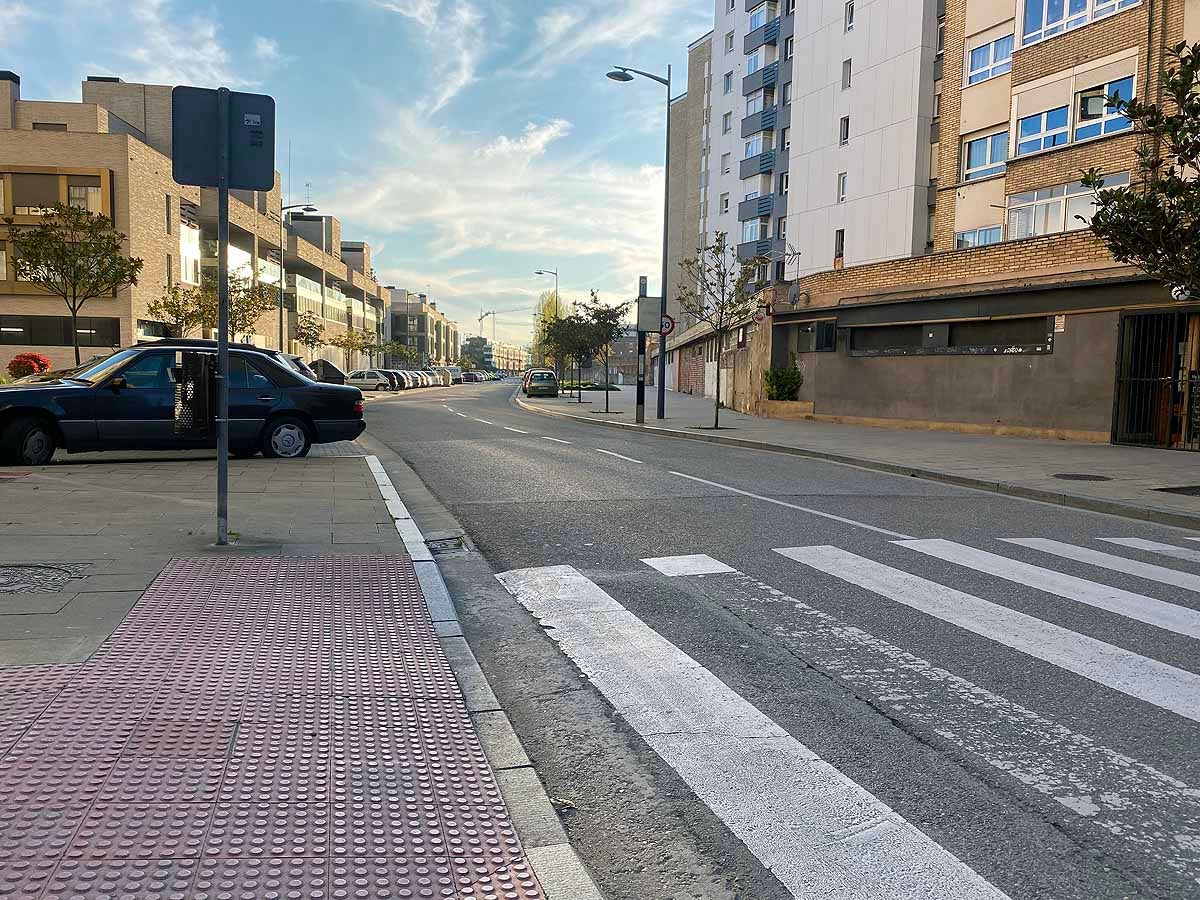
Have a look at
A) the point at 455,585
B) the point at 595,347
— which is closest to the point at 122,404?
the point at 455,585

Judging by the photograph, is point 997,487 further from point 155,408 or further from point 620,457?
point 155,408

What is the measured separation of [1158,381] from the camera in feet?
61.6

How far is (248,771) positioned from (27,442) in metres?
10.7

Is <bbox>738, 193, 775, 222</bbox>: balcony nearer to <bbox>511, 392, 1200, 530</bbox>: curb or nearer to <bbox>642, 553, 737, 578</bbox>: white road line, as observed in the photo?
<bbox>511, 392, 1200, 530</bbox>: curb

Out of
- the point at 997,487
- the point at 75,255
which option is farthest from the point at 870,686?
the point at 75,255

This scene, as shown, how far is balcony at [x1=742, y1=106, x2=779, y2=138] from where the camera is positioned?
53.6 meters

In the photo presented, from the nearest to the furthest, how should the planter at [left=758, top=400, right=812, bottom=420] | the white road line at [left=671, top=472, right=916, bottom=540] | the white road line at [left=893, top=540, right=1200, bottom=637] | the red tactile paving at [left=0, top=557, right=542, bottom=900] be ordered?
the red tactile paving at [left=0, top=557, right=542, bottom=900] < the white road line at [left=893, top=540, right=1200, bottom=637] < the white road line at [left=671, top=472, right=916, bottom=540] < the planter at [left=758, top=400, right=812, bottom=420]

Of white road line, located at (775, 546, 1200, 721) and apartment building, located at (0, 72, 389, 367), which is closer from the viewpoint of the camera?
white road line, located at (775, 546, 1200, 721)

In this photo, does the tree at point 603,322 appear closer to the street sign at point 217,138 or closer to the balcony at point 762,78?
the balcony at point 762,78

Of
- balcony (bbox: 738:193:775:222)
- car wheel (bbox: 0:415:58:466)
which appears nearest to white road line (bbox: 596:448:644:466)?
car wheel (bbox: 0:415:58:466)

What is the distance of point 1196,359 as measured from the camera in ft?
60.5

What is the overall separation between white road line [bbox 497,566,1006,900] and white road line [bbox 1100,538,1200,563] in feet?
17.9

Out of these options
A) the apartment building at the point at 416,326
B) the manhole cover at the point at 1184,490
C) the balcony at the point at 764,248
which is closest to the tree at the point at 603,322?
the balcony at the point at 764,248

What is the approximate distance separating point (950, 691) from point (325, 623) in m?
3.24
